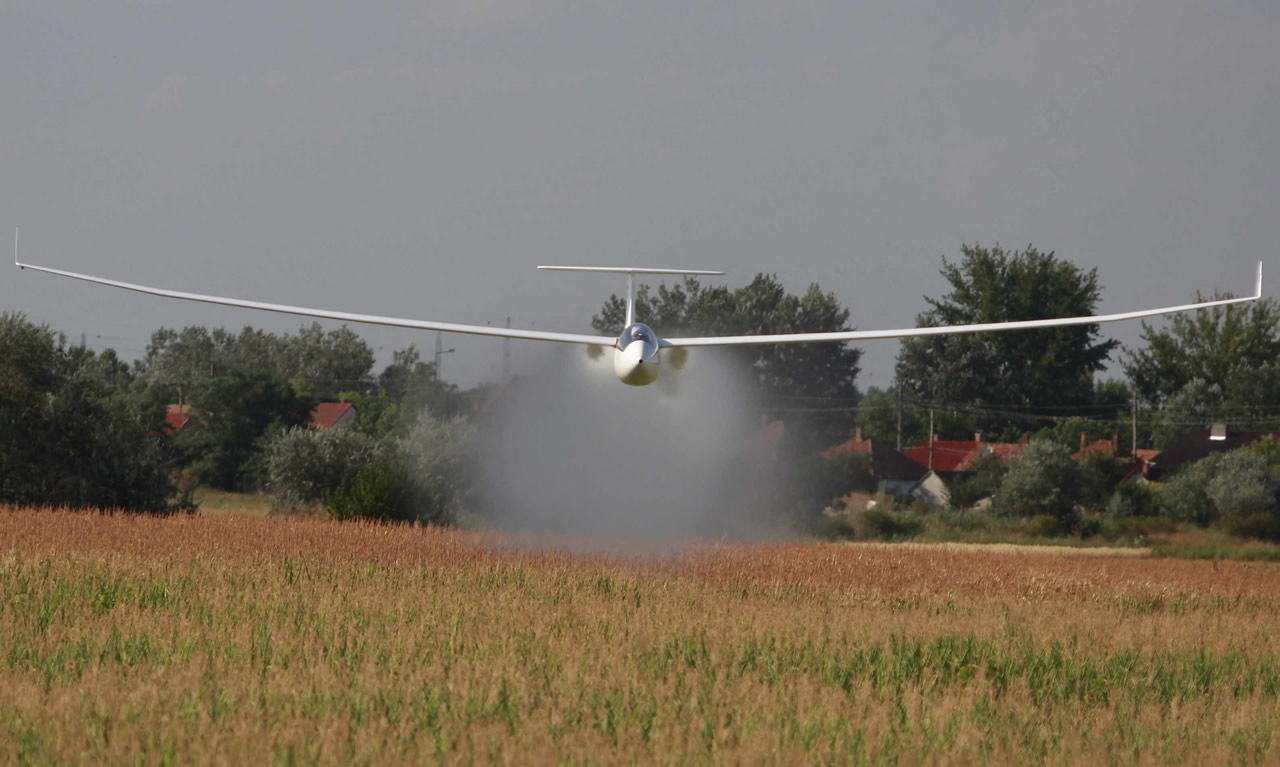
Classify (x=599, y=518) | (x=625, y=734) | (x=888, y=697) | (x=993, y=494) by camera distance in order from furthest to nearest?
1. (x=993, y=494)
2. (x=599, y=518)
3. (x=888, y=697)
4. (x=625, y=734)

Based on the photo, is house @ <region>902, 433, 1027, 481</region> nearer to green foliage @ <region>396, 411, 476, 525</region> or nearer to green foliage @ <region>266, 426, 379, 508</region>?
green foliage @ <region>266, 426, 379, 508</region>

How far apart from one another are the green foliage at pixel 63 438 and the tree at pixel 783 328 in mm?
27278

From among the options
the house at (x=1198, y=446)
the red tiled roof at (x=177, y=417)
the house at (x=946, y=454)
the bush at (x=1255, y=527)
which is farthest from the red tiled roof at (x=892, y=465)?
the red tiled roof at (x=177, y=417)

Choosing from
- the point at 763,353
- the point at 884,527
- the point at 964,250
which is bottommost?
the point at 884,527

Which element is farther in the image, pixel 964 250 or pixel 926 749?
pixel 964 250

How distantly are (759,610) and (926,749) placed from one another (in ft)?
25.8

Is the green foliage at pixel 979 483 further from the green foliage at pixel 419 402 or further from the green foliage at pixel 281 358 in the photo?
the green foliage at pixel 281 358

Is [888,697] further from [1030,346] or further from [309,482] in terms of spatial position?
[1030,346]

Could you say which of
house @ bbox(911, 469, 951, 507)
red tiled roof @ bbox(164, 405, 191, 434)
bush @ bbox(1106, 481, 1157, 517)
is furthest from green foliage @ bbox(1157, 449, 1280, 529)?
red tiled roof @ bbox(164, 405, 191, 434)

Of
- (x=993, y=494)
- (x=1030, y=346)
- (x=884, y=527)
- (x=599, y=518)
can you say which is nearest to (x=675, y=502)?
(x=599, y=518)

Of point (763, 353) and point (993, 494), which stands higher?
point (763, 353)

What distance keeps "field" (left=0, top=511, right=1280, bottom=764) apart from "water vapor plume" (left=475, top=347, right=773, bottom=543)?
5101 millimetres

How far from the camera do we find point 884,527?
176ft

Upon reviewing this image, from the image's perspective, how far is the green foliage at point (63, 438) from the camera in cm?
3541
